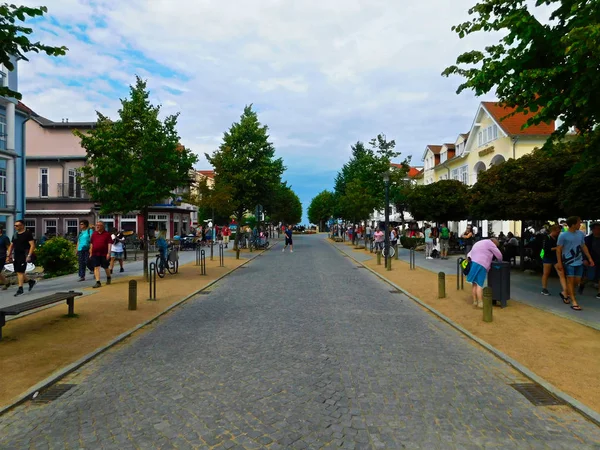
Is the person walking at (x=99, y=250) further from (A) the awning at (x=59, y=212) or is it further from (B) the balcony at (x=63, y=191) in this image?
(B) the balcony at (x=63, y=191)

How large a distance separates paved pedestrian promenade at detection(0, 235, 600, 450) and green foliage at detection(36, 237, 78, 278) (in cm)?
1071

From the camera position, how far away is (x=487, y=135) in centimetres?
4084

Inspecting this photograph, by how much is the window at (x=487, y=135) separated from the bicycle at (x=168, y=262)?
3038 cm

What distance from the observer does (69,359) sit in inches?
249

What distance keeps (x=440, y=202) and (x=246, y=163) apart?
42.2 ft

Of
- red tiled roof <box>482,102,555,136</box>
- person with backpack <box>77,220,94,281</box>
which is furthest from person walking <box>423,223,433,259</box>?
person with backpack <box>77,220,94,281</box>

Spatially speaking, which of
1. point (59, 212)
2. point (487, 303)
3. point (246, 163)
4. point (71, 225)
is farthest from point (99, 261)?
point (59, 212)

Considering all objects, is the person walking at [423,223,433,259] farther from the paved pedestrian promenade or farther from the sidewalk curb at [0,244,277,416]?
the sidewalk curb at [0,244,277,416]

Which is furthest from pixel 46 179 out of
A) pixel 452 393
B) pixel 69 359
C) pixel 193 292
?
pixel 452 393

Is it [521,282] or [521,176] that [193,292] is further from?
[521,176]

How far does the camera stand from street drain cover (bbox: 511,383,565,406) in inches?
190

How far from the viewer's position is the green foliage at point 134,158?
14.9 meters

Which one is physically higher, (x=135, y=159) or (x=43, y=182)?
(x=43, y=182)

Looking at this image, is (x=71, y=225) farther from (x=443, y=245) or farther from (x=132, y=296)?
(x=132, y=296)
